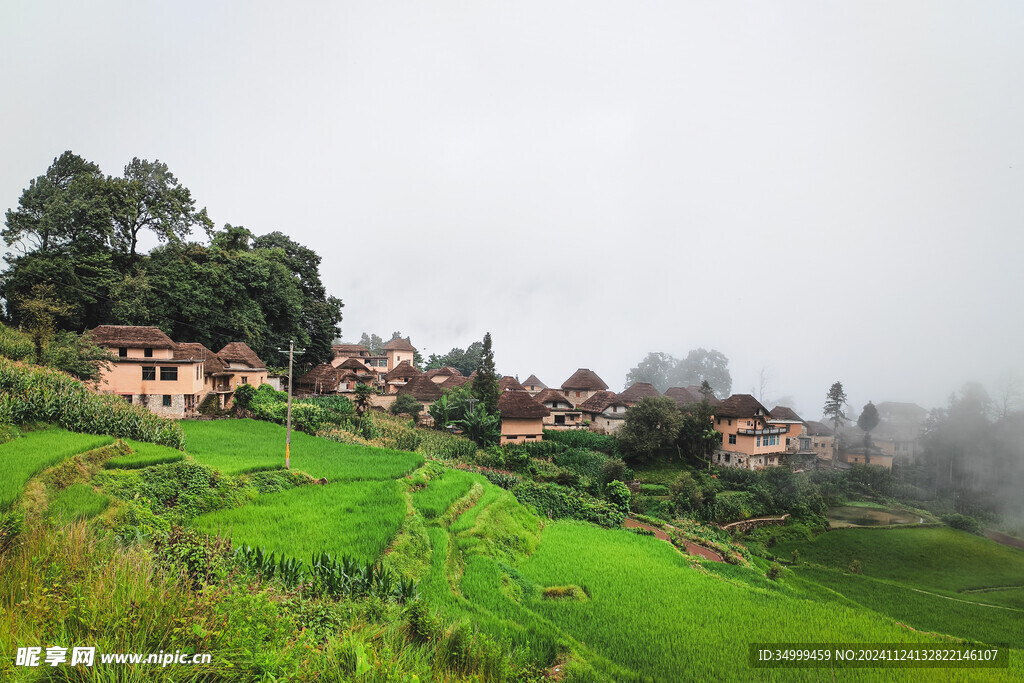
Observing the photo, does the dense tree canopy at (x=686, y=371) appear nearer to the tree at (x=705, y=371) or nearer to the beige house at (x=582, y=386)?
the tree at (x=705, y=371)

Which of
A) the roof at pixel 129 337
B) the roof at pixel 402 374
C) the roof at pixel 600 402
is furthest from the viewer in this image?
the roof at pixel 402 374

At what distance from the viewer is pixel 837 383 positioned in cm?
4034

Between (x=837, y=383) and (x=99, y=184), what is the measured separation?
58.8 metres

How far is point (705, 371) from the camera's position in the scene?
98.2 meters

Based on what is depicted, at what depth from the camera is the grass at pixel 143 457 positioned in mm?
10047

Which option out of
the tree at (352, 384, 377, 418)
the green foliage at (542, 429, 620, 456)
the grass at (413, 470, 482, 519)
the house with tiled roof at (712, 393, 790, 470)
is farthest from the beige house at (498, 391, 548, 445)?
the house with tiled roof at (712, 393, 790, 470)

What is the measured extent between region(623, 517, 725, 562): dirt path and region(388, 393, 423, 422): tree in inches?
861

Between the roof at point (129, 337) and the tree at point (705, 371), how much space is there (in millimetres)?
96171

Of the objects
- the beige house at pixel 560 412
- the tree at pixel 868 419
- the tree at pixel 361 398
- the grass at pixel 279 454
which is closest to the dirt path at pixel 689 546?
the grass at pixel 279 454

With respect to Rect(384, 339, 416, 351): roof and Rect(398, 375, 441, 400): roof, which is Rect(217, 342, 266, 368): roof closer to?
Rect(398, 375, 441, 400): roof

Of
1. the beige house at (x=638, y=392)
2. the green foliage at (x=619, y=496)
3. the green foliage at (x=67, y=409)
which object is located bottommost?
the green foliage at (x=619, y=496)

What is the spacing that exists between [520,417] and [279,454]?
56.5ft

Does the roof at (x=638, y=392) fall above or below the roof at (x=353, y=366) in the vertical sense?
below

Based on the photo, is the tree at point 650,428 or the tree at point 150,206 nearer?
the tree at point 150,206
